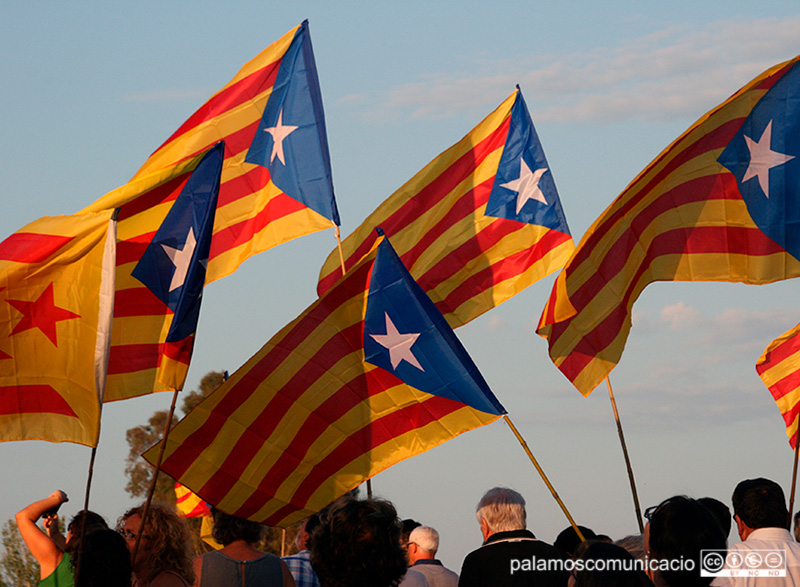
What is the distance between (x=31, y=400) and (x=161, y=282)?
1495 millimetres

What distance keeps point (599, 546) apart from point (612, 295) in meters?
4.60

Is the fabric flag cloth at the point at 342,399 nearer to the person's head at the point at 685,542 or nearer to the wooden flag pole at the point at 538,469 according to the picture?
the wooden flag pole at the point at 538,469

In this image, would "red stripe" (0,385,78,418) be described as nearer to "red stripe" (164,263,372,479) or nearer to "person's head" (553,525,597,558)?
"red stripe" (164,263,372,479)

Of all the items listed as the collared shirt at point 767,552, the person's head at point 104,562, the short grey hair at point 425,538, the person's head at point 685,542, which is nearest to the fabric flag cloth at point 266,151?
the short grey hair at point 425,538

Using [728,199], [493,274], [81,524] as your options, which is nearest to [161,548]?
→ [81,524]

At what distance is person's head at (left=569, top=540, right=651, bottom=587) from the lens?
353 centimetres

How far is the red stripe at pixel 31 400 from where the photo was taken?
7.07 meters

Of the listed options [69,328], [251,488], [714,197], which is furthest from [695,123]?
[69,328]

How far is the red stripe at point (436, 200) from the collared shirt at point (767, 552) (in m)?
6.04

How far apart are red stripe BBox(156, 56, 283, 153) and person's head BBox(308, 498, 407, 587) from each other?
737cm

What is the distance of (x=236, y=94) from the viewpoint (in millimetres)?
11586

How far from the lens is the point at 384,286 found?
7461 mm

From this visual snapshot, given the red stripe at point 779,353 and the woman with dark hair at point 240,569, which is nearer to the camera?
the woman with dark hair at point 240,569

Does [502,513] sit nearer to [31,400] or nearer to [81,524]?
[81,524]
